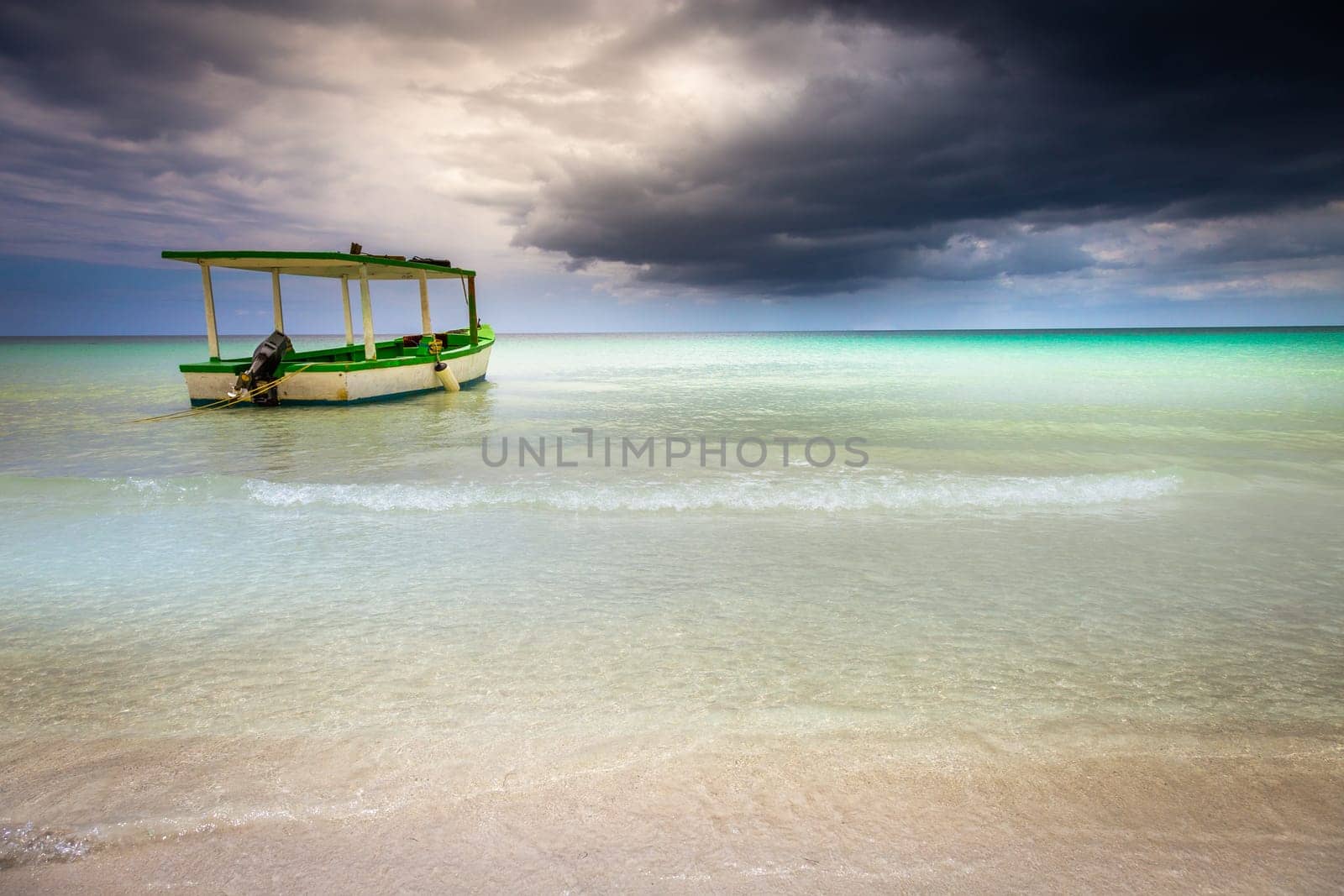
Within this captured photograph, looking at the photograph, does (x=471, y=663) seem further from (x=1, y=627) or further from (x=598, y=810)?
(x=1, y=627)

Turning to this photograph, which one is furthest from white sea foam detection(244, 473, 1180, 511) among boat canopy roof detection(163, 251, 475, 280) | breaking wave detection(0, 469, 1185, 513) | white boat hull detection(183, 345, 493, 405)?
boat canopy roof detection(163, 251, 475, 280)

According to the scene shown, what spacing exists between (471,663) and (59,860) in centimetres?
196

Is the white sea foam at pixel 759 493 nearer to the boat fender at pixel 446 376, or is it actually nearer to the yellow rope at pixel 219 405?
the yellow rope at pixel 219 405

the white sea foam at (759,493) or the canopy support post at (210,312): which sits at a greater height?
the canopy support post at (210,312)

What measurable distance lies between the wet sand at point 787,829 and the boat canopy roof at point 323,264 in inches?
785

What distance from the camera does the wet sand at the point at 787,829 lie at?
238cm

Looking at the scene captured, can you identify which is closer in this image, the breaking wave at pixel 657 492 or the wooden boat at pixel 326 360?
the breaking wave at pixel 657 492

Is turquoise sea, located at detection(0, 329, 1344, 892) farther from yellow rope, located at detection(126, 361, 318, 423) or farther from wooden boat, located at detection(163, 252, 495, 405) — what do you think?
wooden boat, located at detection(163, 252, 495, 405)

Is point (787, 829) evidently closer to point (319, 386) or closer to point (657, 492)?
point (657, 492)

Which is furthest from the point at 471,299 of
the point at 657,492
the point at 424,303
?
the point at 657,492

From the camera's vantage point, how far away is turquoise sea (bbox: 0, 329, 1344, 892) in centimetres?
258

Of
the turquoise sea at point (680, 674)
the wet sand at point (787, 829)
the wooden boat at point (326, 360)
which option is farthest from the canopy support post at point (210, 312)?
the wet sand at point (787, 829)

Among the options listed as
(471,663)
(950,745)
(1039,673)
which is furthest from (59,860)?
(1039,673)

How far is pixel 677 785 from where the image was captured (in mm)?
2902
